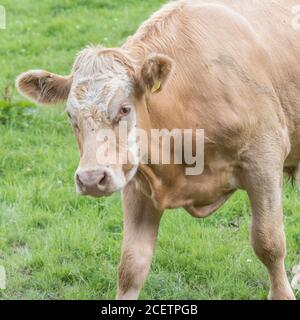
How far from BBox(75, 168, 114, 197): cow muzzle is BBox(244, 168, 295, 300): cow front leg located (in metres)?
1.21

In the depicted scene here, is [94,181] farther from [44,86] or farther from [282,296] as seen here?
[282,296]

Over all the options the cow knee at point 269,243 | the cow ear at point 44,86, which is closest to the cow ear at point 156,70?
the cow ear at point 44,86

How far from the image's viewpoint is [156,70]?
4641 millimetres

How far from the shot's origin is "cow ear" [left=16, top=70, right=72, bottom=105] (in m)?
4.87

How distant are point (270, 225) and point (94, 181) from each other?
1527 mm

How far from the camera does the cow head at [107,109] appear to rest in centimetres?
440

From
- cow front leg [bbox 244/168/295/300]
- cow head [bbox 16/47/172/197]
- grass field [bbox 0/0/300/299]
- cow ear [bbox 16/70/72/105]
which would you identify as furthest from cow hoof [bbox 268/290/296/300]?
cow ear [bbox 16/70/72/105]

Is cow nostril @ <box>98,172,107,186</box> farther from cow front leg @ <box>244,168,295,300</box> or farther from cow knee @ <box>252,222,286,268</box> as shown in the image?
cow knee @ <box>252,222,286,268</box>

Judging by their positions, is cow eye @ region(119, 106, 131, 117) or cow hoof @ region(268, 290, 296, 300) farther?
cow hoof @ region(268, 290, 296, 300)

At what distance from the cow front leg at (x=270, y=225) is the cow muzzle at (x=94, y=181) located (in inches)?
47.5

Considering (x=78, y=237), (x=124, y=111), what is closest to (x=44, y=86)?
(x=124, y=111)
